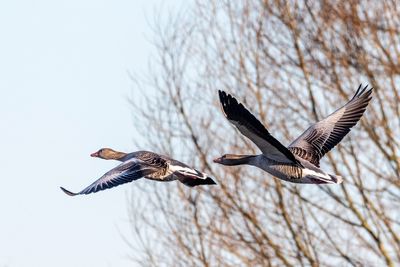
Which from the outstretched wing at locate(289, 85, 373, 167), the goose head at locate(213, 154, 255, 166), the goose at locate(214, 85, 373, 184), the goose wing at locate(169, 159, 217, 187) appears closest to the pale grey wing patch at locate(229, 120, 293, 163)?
the goose at locate(214, 85, 373, 184)

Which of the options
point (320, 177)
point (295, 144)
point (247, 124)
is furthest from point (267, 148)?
point (295, 144)

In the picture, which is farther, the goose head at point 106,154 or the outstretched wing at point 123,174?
the goose head at point 106,154

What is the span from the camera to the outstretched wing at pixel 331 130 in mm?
13281

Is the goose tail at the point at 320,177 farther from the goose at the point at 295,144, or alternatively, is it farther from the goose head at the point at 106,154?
the goose head at the point at 106,154

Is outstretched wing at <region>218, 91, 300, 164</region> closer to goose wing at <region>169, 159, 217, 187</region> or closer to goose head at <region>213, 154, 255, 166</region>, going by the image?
goose head at <region>213, 154, 255, 166</region>

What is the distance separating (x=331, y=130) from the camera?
44.3ft

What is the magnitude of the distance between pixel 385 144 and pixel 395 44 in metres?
1.57

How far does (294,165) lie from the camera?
40.3 feet

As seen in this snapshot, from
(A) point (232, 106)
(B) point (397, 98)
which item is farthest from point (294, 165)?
(B) point (397, 98)

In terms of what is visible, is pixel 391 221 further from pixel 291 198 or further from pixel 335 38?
pixel 335 38

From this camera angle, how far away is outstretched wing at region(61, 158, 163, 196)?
12.4 metres

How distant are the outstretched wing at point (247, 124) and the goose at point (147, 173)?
2.34ft

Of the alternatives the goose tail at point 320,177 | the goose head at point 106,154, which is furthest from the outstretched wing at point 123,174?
the goose tail at point 320,177

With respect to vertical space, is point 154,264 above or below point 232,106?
above
